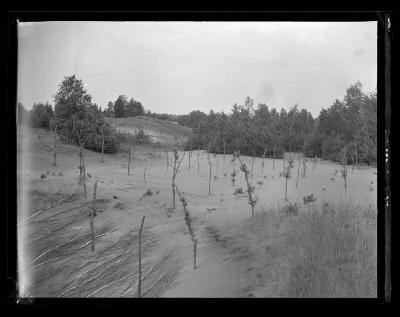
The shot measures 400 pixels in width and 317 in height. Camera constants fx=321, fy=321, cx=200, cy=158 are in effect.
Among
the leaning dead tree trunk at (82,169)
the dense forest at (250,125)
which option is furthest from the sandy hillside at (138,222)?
the dense forest at (250,125)

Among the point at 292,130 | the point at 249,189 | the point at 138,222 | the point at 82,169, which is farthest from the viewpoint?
the point at 292,130

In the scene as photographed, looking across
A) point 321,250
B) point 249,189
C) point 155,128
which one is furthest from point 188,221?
point 321,250

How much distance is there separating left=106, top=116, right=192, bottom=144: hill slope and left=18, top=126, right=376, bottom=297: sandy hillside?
0.67 ft

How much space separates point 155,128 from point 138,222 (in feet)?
2.92

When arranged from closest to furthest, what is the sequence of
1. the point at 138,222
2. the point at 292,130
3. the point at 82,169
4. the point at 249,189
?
1. the point at 138,222
2. the point at 82,169
3. the point at 249,189
4. the point at 292,130

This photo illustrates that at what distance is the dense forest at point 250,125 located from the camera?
8.32 feet

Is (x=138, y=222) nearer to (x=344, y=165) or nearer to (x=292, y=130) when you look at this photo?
(x=292, y=130)

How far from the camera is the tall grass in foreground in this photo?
2008mm

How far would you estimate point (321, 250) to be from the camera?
2.25m

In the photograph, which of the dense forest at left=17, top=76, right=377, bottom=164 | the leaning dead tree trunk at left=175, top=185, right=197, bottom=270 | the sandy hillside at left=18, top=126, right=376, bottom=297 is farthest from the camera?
the dense forest at left=17, top=76, right=377, bottom=164

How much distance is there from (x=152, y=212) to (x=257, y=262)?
933 mm

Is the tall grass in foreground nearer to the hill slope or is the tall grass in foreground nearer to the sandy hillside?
the sandy hillside

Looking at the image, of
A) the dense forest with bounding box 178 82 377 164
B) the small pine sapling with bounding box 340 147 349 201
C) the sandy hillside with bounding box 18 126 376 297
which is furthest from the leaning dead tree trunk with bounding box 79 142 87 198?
the small pine sapling with bounding box 340 147 349 201

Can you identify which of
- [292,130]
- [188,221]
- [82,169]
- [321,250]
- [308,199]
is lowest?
[321,250]
